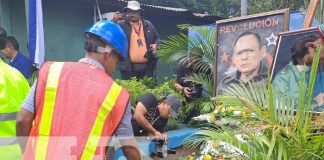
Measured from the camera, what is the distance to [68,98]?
182 centimetres

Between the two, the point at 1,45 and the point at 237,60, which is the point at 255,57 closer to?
the point at 237,60

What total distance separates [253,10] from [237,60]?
9.94m

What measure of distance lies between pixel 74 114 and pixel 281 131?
1.38 metres

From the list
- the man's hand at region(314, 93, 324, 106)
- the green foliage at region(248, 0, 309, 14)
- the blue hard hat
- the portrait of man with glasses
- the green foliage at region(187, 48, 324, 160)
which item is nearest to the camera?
the blue hard hat

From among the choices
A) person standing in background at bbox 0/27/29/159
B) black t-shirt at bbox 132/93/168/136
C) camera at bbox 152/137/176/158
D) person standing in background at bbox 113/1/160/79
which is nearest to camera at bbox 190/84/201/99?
person standing in background at bbox 113/1/160/79

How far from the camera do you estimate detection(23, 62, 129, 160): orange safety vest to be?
179 centimetres

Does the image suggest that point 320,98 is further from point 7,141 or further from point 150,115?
point 7,141

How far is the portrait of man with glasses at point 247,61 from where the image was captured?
4.63 meters

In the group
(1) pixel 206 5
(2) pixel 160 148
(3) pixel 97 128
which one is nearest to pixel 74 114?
(3) pixel 97 128

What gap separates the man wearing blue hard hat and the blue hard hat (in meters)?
0.03

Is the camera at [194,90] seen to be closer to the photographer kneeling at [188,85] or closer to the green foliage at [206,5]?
the photographer kneeling at [188,85]

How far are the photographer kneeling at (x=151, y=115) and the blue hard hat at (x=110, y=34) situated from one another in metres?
2.33

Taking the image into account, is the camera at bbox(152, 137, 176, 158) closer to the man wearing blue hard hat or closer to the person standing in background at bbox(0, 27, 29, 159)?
the person standing in background at bbox(0, 27, 29, 159)

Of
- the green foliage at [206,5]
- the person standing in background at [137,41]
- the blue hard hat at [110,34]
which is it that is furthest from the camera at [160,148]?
the green foliage at [206,5]
